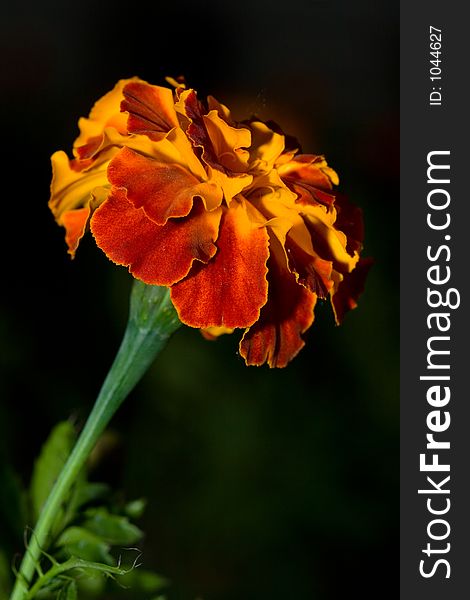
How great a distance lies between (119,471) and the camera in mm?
903

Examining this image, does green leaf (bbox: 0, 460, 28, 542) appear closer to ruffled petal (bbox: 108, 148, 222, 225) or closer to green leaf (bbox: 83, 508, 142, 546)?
green leaf (bbox: 83, 508, 142, 546)

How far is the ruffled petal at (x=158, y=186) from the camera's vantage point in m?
0.61

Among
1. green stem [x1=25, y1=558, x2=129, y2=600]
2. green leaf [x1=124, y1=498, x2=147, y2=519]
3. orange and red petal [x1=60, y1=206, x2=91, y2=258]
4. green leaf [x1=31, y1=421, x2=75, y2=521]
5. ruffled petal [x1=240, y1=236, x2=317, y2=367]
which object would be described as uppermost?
orange and red petal [x1=60, y1=206, x2=91, y2=258]

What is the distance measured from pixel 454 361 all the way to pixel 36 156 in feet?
→ 2.84

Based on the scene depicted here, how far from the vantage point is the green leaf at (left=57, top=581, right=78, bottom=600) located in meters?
0.64

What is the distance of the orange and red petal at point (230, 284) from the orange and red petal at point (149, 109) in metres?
0.10

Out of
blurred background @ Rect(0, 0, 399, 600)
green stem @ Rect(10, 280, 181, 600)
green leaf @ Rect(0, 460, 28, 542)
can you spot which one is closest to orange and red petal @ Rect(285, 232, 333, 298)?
green stem @ Rect(10, 280, 181, 600)

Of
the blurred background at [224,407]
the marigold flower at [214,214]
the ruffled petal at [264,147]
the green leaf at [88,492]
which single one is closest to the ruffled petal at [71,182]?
the marigold flower at [214,214]

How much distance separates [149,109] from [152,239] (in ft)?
0.41

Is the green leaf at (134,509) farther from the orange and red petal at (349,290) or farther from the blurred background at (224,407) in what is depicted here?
the blurred background at (224,407)

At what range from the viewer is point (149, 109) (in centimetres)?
69

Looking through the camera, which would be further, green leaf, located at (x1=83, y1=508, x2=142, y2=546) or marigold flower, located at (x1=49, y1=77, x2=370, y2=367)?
green leaf, located at (x1=83, y1=508, x2=142, y2=546)

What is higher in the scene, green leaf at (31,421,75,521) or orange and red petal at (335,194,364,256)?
orange and red petal at (335,194,364,256)

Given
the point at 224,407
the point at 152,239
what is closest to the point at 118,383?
the point at 152,239
